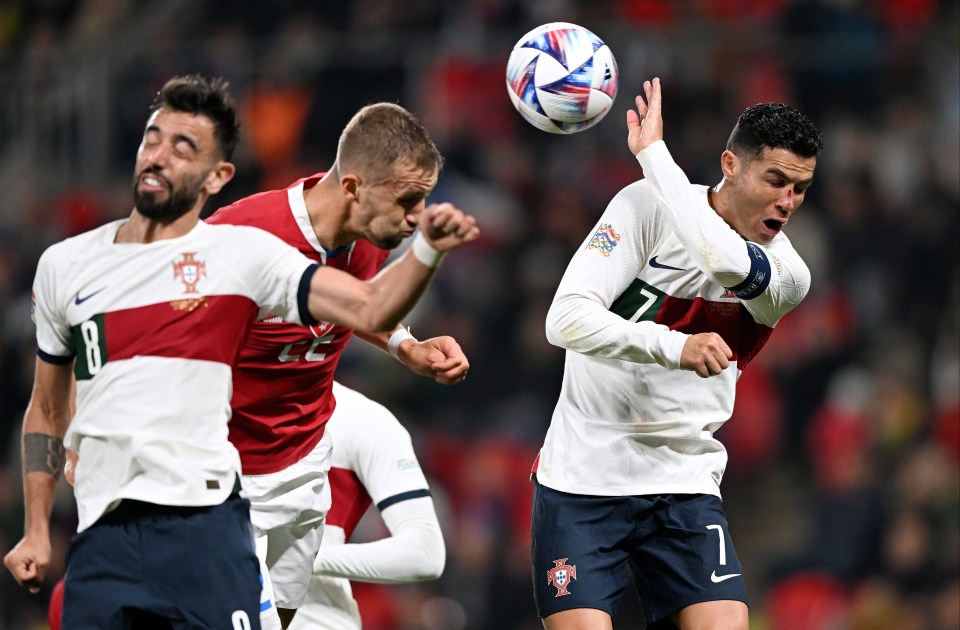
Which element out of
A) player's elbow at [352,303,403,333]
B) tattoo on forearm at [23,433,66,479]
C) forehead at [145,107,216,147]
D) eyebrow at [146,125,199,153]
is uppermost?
forehead at [145,107,216,147]

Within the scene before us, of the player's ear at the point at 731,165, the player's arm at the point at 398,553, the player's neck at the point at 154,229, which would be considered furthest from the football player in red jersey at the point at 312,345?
the player's ear at the point at 731,165

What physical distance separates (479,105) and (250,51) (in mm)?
1997

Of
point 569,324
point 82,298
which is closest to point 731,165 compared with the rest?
point 569,324

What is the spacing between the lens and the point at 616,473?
4.96 meters

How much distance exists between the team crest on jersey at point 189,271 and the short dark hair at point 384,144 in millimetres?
795

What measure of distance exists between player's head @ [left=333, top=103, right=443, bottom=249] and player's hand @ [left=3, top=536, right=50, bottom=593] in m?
1.39

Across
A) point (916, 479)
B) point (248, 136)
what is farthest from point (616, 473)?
point (248, 136)

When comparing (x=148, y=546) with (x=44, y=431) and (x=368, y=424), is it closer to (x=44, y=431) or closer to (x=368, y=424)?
(x=44, y=431)

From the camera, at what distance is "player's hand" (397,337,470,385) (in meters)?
4.46

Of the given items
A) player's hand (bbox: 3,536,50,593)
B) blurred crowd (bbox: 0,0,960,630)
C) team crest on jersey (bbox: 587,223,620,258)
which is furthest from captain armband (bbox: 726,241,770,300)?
blurred crowd (bbox: 0,0,960,630)

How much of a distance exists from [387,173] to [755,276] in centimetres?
123

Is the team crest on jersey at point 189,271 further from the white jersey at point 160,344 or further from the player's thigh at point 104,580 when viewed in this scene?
the player's thigh at point 104,580

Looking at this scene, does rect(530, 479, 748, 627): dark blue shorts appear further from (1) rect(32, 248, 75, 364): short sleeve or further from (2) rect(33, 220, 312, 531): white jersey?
(1) rect(32, 248, 75, 364): short sleeve

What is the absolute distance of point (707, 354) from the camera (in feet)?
14.6
